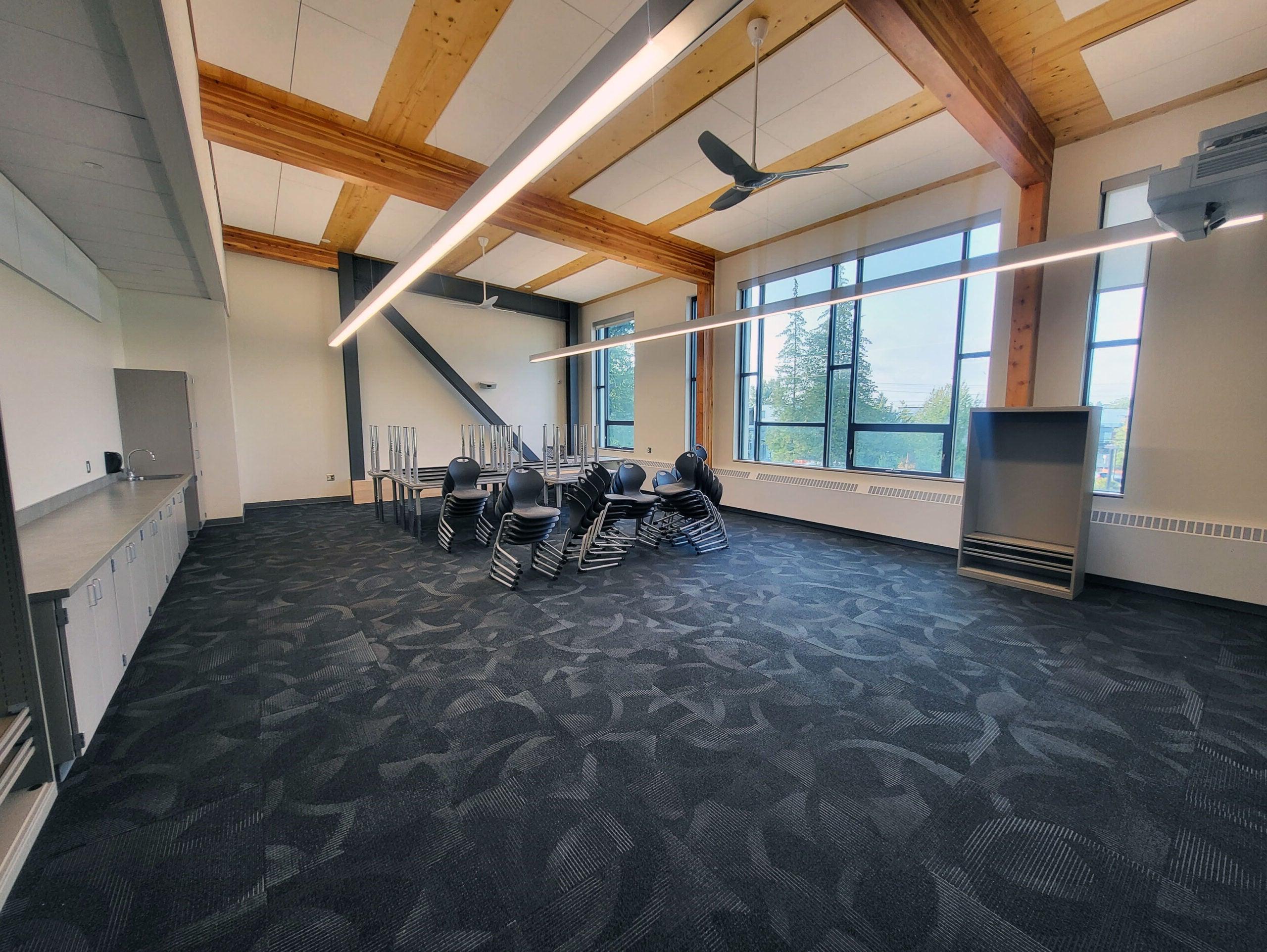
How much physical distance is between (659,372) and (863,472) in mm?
3554

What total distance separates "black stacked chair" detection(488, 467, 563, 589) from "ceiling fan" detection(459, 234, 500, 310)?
3.37 metres

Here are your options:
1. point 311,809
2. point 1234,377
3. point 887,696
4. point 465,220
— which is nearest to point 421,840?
point 311,809

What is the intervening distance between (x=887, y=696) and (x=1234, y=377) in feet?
11.4

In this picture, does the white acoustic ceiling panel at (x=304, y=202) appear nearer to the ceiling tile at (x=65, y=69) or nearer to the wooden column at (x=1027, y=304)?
the ceiling tile at (x=65, y=69)

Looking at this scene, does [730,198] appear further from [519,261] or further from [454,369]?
[454,369]

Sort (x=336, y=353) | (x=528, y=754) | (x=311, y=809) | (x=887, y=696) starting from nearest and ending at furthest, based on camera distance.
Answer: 1. (x=311, y=809)
2. (x=528, y=754)
3. (x=887, y=696)
4. (x=336, y=353)

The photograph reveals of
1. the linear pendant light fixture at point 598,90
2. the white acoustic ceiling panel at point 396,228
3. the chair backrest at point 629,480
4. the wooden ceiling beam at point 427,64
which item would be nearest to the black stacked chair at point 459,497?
the chair backrest at point 629,480

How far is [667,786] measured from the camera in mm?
1757

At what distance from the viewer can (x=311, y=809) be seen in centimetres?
164

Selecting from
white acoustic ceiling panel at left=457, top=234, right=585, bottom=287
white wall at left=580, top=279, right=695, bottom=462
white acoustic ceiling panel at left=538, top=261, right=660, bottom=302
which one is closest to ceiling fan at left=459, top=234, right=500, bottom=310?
white acoustic ceiling panel at left=457, top=234, right=585, bottom=287

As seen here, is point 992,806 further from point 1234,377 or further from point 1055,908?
point 1234,377

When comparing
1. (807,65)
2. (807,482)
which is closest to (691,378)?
(807,482)

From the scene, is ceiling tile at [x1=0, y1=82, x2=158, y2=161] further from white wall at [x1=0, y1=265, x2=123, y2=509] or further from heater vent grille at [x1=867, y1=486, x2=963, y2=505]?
heater vent grille at [x1=867, y1=486, x2=963, y2=505]

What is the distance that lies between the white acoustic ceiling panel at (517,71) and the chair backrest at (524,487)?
263 cm
